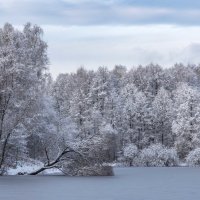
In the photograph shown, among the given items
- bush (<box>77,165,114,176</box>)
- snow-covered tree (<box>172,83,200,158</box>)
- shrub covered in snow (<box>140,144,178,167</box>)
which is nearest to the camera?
bush (<box>77,165,114,176</box>)

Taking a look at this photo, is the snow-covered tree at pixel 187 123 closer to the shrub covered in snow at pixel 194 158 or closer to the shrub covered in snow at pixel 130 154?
the shrub covered in snow at pixel 194 158

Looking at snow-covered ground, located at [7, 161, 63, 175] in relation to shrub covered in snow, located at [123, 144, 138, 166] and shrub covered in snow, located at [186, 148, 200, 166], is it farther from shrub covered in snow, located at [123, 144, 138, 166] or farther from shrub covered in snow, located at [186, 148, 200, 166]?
shrub covered in snow, located at [123, 144, 138, 166]

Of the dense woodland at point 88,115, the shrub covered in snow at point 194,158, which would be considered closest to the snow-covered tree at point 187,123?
the dense woodland at point 88,115

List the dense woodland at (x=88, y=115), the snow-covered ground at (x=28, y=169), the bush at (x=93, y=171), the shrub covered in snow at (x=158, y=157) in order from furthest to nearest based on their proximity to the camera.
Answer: the shrub covered in snow at (x=158, y=157)
the snow-covered ground at (x=28, y=169)
the dense woodland at (x=88, y=115)
the bush at (x=93, y=171)

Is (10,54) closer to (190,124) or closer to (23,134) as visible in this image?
(23,134)

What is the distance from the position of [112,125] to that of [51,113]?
103ft

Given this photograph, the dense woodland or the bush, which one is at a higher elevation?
the dense woodland

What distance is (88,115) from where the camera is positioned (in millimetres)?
87938

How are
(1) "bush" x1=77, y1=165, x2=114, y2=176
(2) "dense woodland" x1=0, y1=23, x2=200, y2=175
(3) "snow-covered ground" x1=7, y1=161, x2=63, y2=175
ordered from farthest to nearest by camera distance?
(3) "snow-covered ground" x1=7, y1=161, x2=63, y2=175 < (2) "dense woodland" x1=0, y1=23, x2=200, y2=175 < (1) "bush" x1=77, y1=165, x2=114, y2=176

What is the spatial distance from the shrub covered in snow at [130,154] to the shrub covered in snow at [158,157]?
1317 mm

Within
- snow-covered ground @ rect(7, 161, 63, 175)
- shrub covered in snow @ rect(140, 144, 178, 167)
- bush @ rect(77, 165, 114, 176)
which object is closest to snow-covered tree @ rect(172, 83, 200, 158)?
shrub covered in snow @ rect(140, 144, 178, 167)

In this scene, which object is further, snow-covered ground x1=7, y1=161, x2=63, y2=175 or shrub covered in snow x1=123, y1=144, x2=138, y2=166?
shrub covered in snow x1=123, y1=144, x2=138, y2=166

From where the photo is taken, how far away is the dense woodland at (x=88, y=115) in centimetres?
4597

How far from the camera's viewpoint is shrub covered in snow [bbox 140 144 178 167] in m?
78.8
